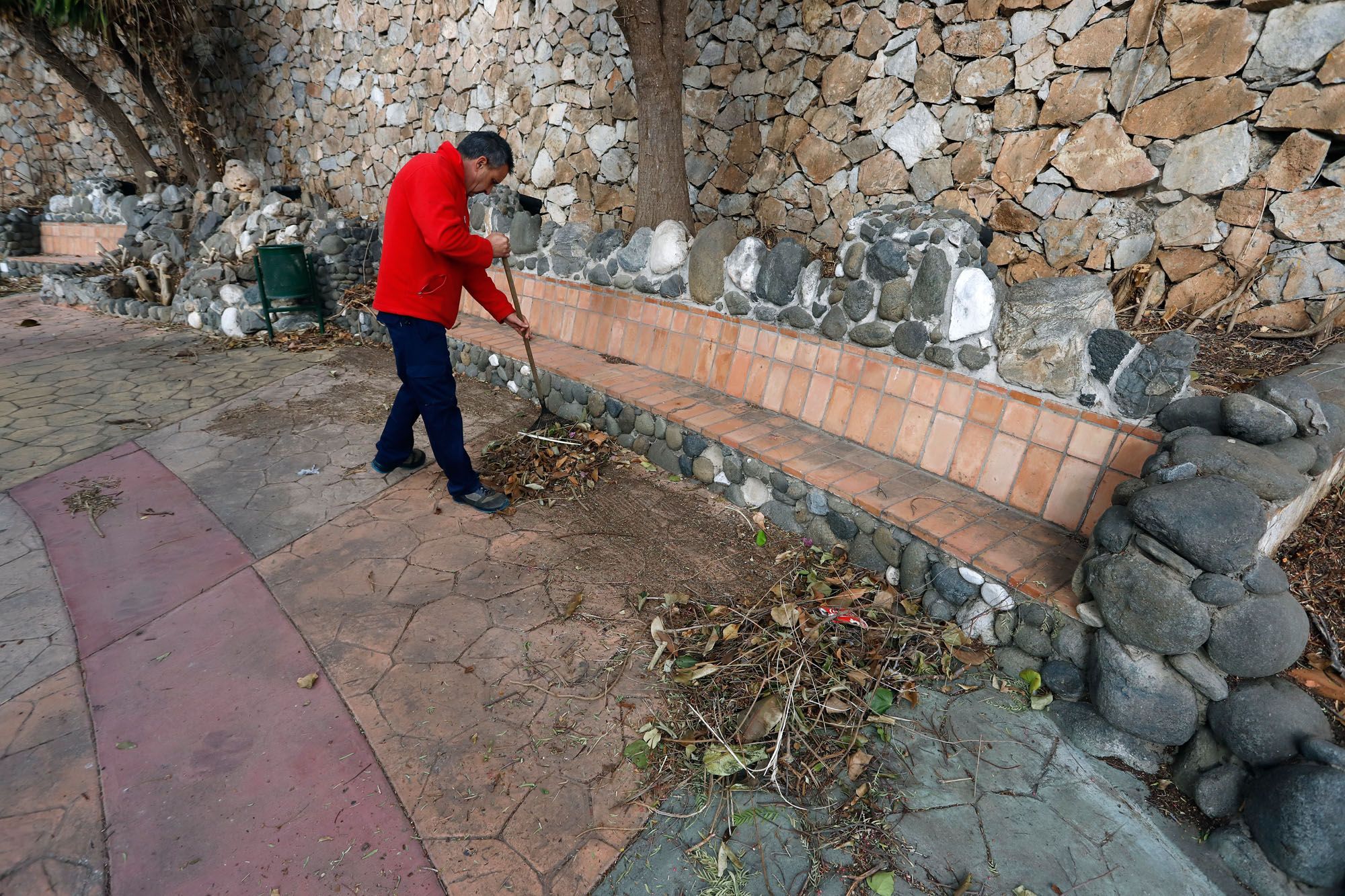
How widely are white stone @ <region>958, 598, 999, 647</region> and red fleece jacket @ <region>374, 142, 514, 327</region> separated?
282 cm

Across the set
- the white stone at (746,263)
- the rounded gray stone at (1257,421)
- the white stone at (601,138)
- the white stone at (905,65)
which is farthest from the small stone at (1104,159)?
the white stone at (601,138)

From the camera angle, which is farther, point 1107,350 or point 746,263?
point 746,263

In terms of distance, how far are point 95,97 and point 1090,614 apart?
14933 millimetres

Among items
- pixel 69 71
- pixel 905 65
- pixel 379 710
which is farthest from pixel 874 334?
pixel 69 71

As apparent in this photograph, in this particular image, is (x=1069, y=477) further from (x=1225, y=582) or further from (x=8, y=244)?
(x=8, y=244)

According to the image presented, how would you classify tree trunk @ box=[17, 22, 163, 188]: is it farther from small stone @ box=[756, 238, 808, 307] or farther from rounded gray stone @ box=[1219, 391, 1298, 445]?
rounded gray stone @ box=[1219, 391, 1298, 445]

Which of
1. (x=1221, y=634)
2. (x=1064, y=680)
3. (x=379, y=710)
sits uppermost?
(x=1221, y=634)

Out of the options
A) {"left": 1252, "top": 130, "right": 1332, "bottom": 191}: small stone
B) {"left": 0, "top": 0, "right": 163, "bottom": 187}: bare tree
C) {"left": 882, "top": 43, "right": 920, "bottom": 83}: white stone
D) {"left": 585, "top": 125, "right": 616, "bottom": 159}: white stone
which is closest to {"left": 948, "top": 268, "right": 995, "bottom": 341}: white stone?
{"left": 1252, "top": 130, "right": 1332, "bottom": 191}: small stone

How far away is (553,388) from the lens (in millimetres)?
4516

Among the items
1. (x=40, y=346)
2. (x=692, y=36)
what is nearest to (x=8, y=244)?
(x=40, y=346)

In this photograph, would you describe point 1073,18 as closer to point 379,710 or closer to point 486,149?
point 486,149

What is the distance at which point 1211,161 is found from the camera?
4336mm

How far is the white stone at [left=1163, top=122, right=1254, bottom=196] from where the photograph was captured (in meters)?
4.19

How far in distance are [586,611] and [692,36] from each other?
6.69 m
